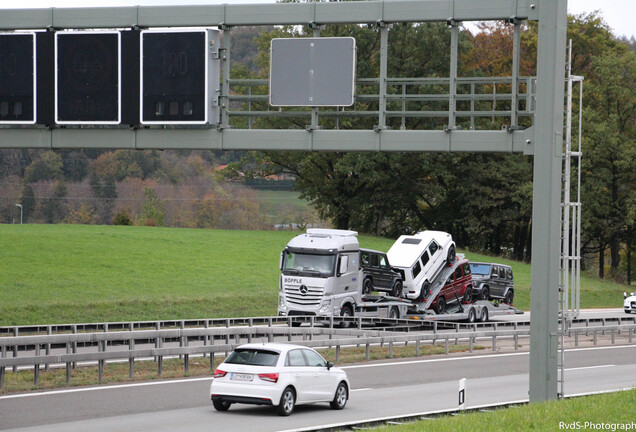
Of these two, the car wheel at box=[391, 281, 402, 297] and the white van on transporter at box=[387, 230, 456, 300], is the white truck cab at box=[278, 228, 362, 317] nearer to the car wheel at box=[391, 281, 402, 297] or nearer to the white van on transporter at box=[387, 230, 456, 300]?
the car wheel at box=[391, 281, 402, 297]

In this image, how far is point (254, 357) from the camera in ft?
58.5

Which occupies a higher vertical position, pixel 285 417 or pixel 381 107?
pixel 381 107

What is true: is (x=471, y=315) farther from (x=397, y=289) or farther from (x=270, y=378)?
(x=270, y=378)

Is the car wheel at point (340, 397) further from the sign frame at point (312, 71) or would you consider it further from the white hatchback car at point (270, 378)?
the sign frame at point (312, 71)

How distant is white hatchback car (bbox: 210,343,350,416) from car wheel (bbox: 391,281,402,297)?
20.1 meters

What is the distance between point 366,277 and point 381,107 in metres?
17.6

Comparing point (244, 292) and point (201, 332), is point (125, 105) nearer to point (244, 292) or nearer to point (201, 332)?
point (201, 332)

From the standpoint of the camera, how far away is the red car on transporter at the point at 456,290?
131ft

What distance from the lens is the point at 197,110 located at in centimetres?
2161

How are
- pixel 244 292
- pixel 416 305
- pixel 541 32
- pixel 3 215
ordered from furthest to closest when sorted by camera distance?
pixel 3 215 < pixel 244 292 < pixel 416 305 < pixel 541 32

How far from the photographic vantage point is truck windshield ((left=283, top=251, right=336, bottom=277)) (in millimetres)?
35531

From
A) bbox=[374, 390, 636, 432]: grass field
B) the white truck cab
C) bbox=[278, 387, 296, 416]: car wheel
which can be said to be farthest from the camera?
the white truck cab

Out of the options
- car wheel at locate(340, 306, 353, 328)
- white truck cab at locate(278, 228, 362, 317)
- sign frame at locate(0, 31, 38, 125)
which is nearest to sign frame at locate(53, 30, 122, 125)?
sign frame at locate(0, 31, 38, 125)

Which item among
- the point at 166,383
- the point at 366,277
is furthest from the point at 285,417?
the point at 366,277
